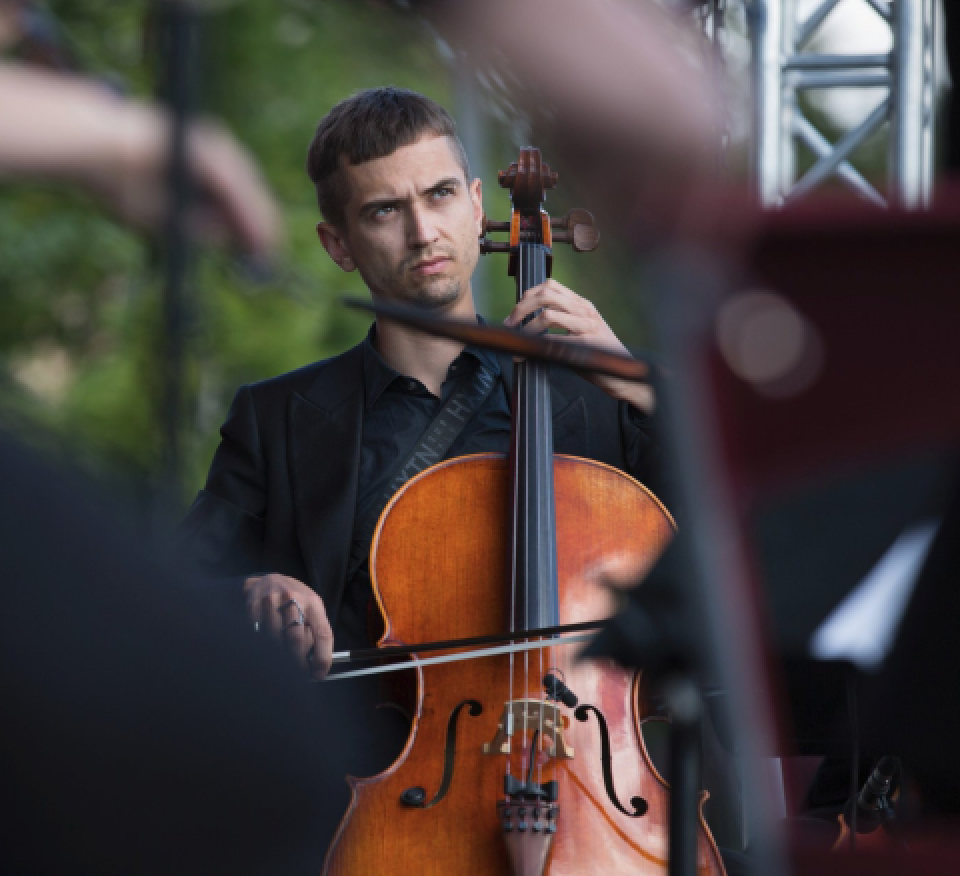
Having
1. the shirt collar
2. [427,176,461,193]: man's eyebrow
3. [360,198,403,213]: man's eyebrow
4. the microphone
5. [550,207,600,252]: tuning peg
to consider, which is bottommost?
the microphone

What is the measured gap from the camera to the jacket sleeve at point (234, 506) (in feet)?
6.89

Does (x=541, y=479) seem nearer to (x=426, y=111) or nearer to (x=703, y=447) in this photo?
(x=426, y=111)

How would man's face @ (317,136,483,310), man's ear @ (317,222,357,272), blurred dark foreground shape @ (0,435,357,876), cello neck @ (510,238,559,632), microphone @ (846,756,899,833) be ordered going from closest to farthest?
1. blurred dark foreground shape @ (0,435,357,876)
2. microphone @ (846,756,899,833)
3. cello neck @ (510,238,559,632)
4. man's face @ (317,136,483,310)
5. man's ear @ (317,222,357,272)

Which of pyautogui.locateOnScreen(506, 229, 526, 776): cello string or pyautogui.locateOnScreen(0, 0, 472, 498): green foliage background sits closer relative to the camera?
pyautogui.locateOnScreen(506, 229, 526, 776): cello string

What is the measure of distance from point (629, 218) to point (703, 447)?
0.43 feet

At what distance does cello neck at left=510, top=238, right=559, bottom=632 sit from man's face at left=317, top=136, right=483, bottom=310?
0.15 meters

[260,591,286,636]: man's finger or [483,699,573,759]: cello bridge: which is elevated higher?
[260,591,286,636]: man's finger

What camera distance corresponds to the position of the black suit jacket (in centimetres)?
207

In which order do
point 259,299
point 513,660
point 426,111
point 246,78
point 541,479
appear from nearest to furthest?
point 513,660
point 541,479
point 426,111
point 259,299
point 246,78

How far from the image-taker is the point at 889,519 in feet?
2.44

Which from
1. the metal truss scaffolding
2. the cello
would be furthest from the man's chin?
the metal truss scaffolding

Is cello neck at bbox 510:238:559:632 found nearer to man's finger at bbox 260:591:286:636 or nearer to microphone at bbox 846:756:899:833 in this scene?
man's finger at bbox 260:591:286:636

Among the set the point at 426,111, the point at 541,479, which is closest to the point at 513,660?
the point at 541,479

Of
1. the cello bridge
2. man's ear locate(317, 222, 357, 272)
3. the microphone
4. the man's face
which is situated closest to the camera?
the microphone
